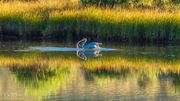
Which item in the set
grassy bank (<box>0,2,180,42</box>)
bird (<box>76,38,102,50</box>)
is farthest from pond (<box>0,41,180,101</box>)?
grassy bank (<box>0,2,180,42</box>)

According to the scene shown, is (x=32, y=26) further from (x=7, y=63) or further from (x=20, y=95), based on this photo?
(x=20, y=95)

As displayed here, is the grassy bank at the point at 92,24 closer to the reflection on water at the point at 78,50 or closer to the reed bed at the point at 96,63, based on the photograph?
the reflection on water at the point at 78,50

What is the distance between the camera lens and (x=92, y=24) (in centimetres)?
2275

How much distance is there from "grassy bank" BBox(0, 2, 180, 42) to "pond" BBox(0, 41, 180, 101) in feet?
3.16

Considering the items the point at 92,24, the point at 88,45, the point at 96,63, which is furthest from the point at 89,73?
the point at 92,24

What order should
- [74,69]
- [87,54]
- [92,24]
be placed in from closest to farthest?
[74,69] → [87,54] → [92,24]

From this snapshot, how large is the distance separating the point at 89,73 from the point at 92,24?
21.2 ft

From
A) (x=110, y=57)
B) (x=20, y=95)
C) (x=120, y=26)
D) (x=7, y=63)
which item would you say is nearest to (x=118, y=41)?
(x=120, y=26)

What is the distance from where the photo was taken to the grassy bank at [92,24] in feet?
72.7

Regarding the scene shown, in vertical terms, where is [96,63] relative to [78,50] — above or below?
above

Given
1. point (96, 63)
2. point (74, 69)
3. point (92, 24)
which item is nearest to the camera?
point (74, 69)

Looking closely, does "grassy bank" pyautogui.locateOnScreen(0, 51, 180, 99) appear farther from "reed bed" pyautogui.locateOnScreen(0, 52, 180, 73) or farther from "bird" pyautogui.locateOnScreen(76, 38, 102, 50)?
"bird" pyautogui.locateOnScreen(76, 38, 102, 50)

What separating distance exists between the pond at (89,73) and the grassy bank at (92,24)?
3.16ft

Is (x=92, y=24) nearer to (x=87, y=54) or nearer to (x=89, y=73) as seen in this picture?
(x=87, y=54)
